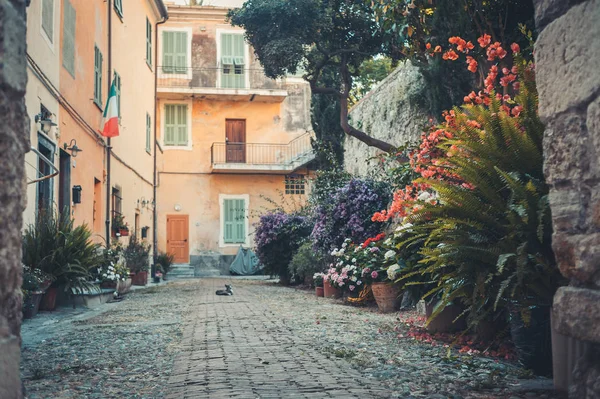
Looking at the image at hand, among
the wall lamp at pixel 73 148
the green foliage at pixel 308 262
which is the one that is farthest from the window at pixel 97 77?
the green foliage at pixel 308 262

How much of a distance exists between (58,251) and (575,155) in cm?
739

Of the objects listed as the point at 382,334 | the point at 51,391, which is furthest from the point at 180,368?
the point at 382,334

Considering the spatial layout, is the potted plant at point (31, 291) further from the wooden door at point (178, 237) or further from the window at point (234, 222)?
the window at point (234, 222)

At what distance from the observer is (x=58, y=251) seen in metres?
8.66

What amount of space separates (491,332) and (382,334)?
1175 millimetres

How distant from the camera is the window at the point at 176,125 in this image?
79.7 feet

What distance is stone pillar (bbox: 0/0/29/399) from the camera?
224cm

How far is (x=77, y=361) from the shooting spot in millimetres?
4676

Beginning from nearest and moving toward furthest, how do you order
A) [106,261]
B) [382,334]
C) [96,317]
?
[382,334]
[96,317]
[106,261]

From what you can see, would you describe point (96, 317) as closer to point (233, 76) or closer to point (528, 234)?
point (528, 234)

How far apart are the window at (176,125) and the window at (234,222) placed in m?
2.78

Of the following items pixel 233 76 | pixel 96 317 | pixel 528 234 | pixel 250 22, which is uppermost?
pixel 233 76

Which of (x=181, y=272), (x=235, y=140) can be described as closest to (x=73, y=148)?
(x=181, y=272)

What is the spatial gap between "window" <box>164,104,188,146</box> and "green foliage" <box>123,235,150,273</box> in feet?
28.4
